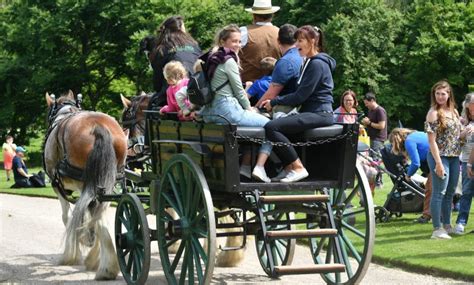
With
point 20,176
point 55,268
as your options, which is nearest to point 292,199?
point 55,268

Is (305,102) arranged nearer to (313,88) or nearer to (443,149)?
(313,88)

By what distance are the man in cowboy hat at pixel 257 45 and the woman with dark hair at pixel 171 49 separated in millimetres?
746

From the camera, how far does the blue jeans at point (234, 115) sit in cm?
818

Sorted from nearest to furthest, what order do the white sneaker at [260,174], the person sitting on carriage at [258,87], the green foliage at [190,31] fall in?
1. the white sneaker at [260,174]
2. the person sitting on carriage at [258,87]
3. the green foliage at [190,31]

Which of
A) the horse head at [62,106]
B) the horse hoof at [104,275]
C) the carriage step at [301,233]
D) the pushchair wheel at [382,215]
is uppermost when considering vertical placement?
the horse head at [62,106]

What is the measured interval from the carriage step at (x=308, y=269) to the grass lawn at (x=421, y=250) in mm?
2124

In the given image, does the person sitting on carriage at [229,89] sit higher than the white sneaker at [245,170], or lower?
higher

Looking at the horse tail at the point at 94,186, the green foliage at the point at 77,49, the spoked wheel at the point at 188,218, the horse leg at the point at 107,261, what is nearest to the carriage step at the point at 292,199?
the spoked wheel at the point at 188,218

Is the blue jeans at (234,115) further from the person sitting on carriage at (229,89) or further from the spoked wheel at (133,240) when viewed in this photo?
the spoked wheel at (133,240)

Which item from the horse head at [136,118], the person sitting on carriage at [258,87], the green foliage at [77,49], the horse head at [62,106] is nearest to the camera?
the person sitting on carriage at [258,87]

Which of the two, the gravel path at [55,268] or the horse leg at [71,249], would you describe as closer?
the gravel path at [55,268]

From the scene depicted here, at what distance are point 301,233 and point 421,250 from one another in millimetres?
3544

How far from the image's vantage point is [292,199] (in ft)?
26.1

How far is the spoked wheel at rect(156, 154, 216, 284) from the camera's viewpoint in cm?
769
